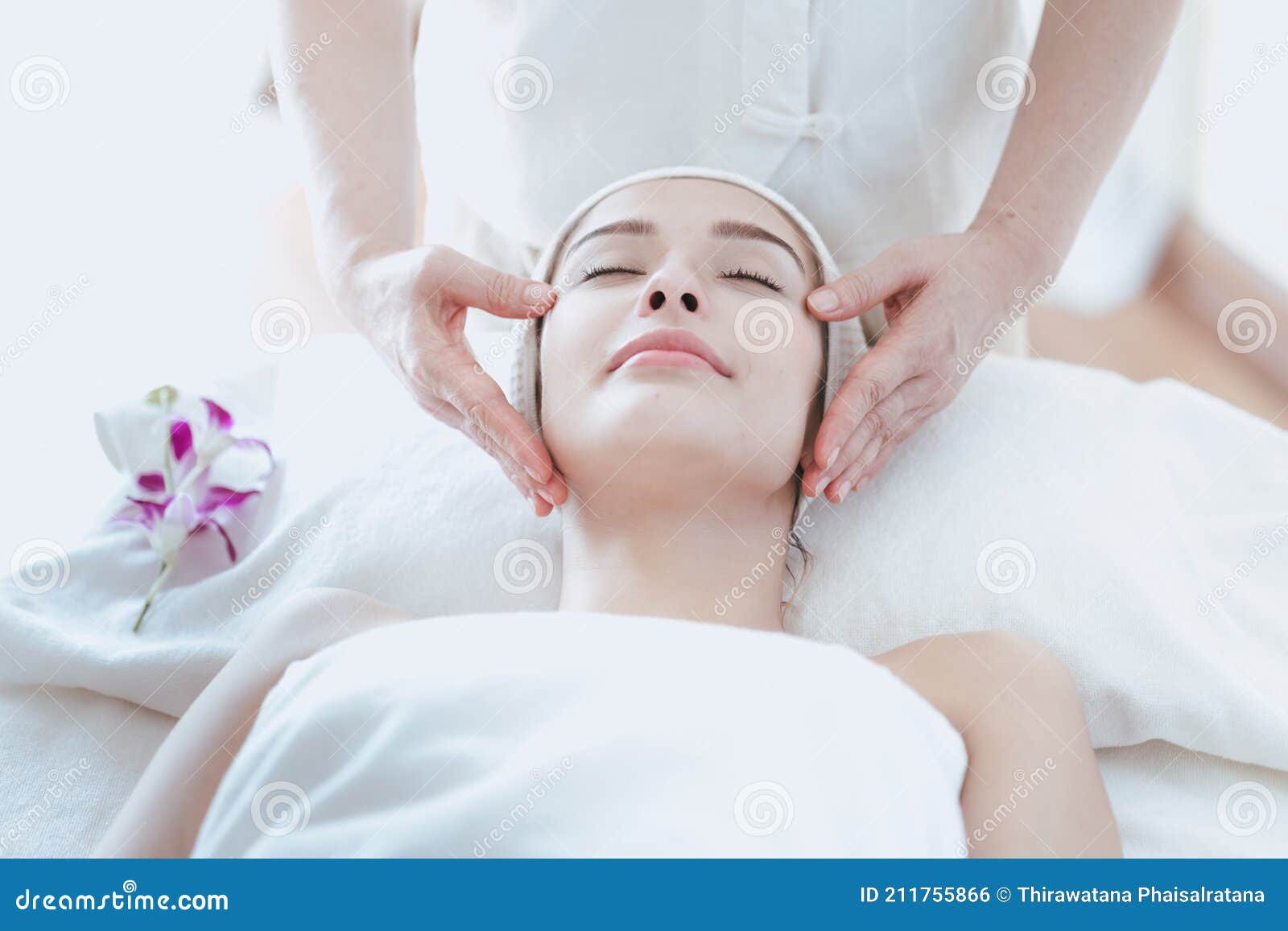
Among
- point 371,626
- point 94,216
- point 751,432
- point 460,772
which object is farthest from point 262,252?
point 460,772

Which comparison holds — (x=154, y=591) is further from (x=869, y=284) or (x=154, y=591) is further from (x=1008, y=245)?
(x=1008, y=245)

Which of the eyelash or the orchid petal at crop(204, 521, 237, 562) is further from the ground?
the eyelash

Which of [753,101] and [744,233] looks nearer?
[744,233]

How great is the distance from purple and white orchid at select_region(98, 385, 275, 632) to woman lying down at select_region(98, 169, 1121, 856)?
292 mm

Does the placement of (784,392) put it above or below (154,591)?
above

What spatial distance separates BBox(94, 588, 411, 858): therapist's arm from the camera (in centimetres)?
111

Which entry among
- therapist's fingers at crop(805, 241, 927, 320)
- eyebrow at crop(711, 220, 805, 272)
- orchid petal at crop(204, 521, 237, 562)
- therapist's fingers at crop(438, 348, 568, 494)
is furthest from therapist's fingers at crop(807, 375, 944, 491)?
orchid petal at crop(204, 521, 237, 562)

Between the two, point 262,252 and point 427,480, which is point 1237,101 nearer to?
point 427,480

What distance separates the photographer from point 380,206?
4.96 ft

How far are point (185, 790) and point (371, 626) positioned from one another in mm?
267

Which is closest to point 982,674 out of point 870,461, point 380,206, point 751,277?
point 870,461

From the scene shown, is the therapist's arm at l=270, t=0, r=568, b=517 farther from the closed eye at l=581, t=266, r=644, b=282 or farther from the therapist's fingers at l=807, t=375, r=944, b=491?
the therapist's fingers at l=807, t=375, r=944, b=491

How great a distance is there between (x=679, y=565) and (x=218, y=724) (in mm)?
531

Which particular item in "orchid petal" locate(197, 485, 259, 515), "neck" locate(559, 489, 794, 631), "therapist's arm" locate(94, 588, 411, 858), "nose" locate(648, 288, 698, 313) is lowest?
"therapist's arm" locate(94, 588, 411, 858)
